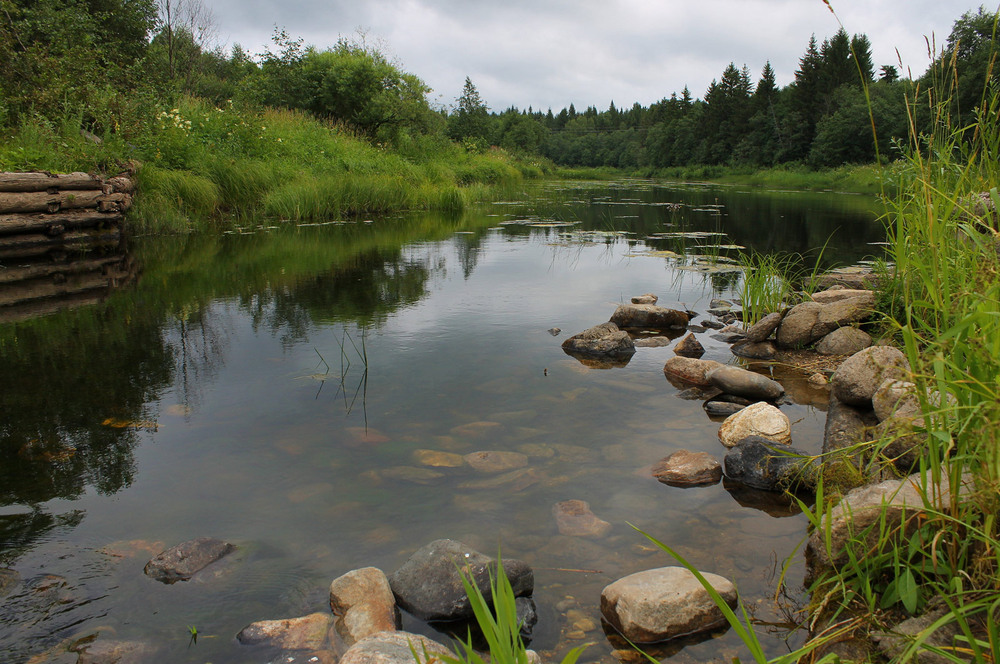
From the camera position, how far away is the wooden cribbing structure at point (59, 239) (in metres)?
6.47

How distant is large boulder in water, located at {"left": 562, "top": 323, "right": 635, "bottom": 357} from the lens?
196 inches

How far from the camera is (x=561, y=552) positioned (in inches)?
97.7

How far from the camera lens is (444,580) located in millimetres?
2150

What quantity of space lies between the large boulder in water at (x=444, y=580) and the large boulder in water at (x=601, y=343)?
2.89m

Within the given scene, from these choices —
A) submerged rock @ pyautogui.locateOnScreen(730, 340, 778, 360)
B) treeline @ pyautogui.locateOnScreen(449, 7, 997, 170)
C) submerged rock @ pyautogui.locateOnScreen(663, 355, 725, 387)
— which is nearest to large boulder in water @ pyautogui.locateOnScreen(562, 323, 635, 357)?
submerged rock @ pyautogui.locateOnScreen(663, 355, 725, 387)

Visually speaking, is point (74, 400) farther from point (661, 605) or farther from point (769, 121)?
point (769, 121)

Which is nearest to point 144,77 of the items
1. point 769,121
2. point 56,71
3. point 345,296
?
point 56,71

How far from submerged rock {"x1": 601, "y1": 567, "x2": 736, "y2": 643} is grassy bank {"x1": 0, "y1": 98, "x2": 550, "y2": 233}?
34.4 feet

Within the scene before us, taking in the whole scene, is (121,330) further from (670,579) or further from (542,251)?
(542,251)

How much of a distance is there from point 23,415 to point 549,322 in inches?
160

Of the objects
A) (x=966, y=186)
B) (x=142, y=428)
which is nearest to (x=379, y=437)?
(x=142, y=428)

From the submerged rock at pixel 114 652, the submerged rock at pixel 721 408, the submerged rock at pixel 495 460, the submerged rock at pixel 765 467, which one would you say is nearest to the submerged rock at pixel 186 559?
the submerged rock at pixel 114 652

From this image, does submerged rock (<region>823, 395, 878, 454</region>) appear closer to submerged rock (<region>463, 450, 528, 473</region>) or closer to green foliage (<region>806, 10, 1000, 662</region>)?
green foliage (<region>806, 10, 1000, 662</region>)

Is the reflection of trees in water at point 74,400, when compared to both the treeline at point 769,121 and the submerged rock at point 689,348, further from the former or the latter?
the treeline at point 769,121
